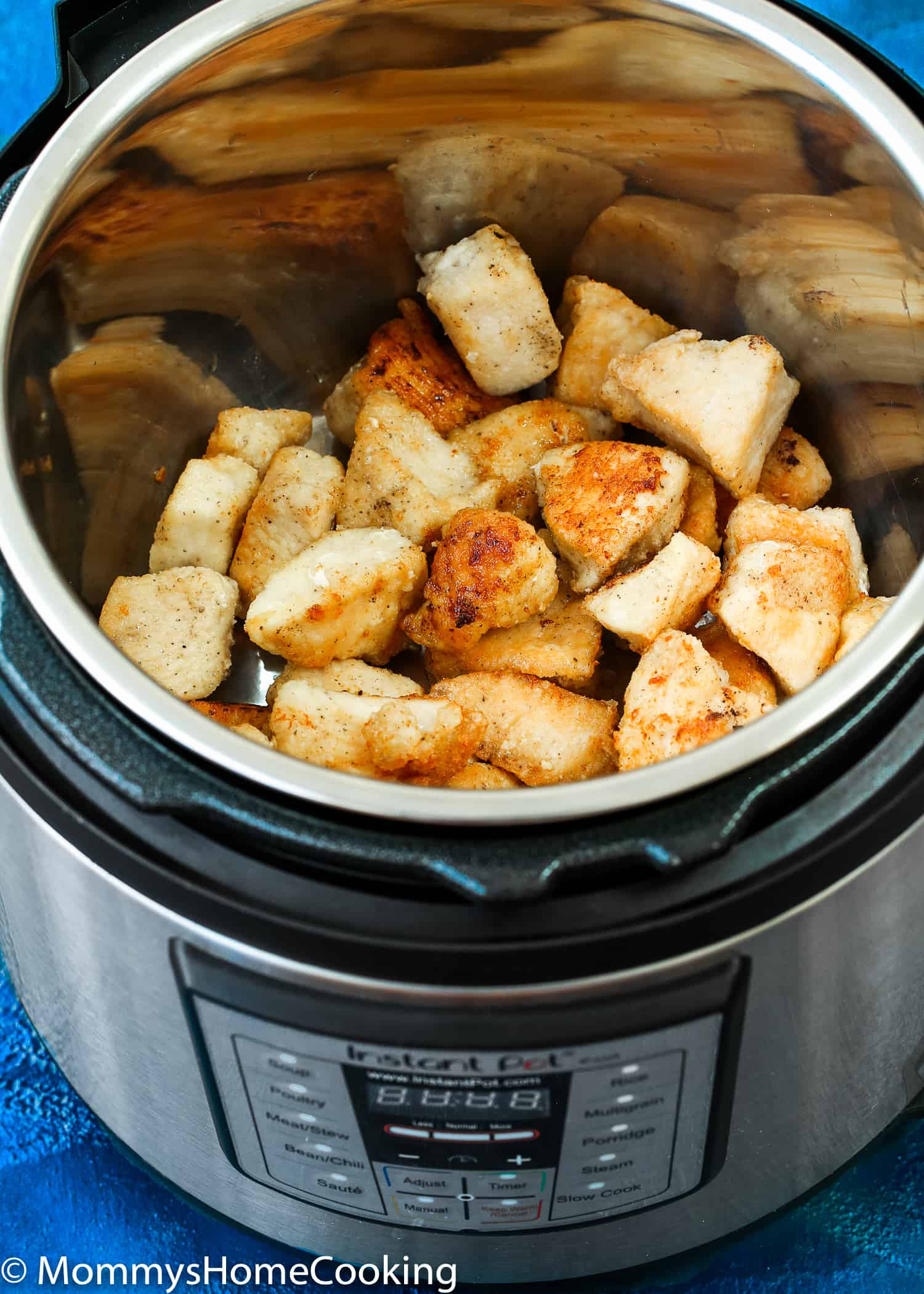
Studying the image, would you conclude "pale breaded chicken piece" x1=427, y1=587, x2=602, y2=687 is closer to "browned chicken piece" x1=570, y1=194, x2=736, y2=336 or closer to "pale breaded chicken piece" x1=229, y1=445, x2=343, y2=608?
"pale breaded chicken piece" x1=229, y1=445, x2=343, y2=608

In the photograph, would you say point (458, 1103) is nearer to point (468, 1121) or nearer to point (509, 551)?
point (468, 1121)

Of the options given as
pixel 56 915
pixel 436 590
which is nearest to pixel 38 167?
pixel 436 590

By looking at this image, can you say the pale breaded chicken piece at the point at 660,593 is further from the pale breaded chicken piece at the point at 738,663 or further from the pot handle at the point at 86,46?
→ the pot handle at the point at 86,46

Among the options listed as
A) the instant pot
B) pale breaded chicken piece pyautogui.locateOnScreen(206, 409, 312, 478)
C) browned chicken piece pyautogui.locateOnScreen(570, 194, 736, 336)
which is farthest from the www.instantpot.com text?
browned chicken piece pyautogui.locateOnScreen(570, 194, 736, 336)

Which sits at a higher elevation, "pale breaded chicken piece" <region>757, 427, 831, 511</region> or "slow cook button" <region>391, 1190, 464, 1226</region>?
"pale breaded chicken piece" <region>757, 427, 831, 511</region>

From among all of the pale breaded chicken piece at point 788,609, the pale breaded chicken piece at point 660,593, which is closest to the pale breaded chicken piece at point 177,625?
the pale breaded chicken piece at point 660,593

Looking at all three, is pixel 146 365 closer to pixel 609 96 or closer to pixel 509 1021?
pixel 609 96
